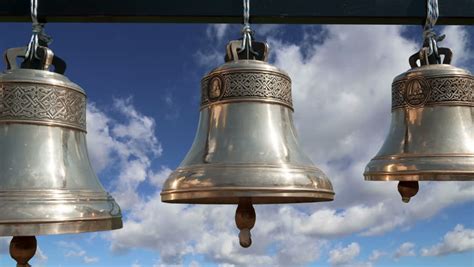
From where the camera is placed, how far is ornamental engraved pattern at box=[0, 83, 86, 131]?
2.12 metres

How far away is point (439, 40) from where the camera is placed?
2.77 metres

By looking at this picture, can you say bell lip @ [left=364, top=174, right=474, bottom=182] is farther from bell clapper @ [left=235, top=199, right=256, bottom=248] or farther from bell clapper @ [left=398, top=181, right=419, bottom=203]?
bell clapper @ [left=235, top=199, right=256, bottom=248]

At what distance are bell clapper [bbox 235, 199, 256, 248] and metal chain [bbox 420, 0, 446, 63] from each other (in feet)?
4.27

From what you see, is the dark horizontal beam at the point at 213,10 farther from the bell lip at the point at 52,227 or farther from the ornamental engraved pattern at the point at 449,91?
the bell lip at the point at 52,227

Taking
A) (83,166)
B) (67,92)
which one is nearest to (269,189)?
(83,166)

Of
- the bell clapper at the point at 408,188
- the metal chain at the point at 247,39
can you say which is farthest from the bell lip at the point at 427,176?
the metal chain at the point at 247,39

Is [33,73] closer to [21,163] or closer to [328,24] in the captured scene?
[21,163]

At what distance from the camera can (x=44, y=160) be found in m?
2.07

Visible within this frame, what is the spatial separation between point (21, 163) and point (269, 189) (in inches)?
36.9

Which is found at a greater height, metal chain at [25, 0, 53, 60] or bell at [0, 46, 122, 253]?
metal chain at [25, 0, 53, 60]

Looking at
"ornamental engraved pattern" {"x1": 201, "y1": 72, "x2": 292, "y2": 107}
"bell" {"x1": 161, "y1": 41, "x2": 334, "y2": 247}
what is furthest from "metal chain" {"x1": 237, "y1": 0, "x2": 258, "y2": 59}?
"ornamental engraved pattern" {"x1": 201, "y1": 72, "x2": 292, "y2": 107}

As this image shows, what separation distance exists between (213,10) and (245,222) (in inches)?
44.7

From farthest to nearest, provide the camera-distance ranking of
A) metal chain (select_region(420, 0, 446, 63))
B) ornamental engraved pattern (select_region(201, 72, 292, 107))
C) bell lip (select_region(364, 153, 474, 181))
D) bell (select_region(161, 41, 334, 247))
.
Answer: metal chain (select_region(420, 0, 446, 63))
bell lip (select_region(364, 153, 474, 181))
ornamental engraved pattern (select_region(201, 72, 292, 107))
bell (select_region(161, 41, 334, 247))

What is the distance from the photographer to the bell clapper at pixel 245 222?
2.23m
